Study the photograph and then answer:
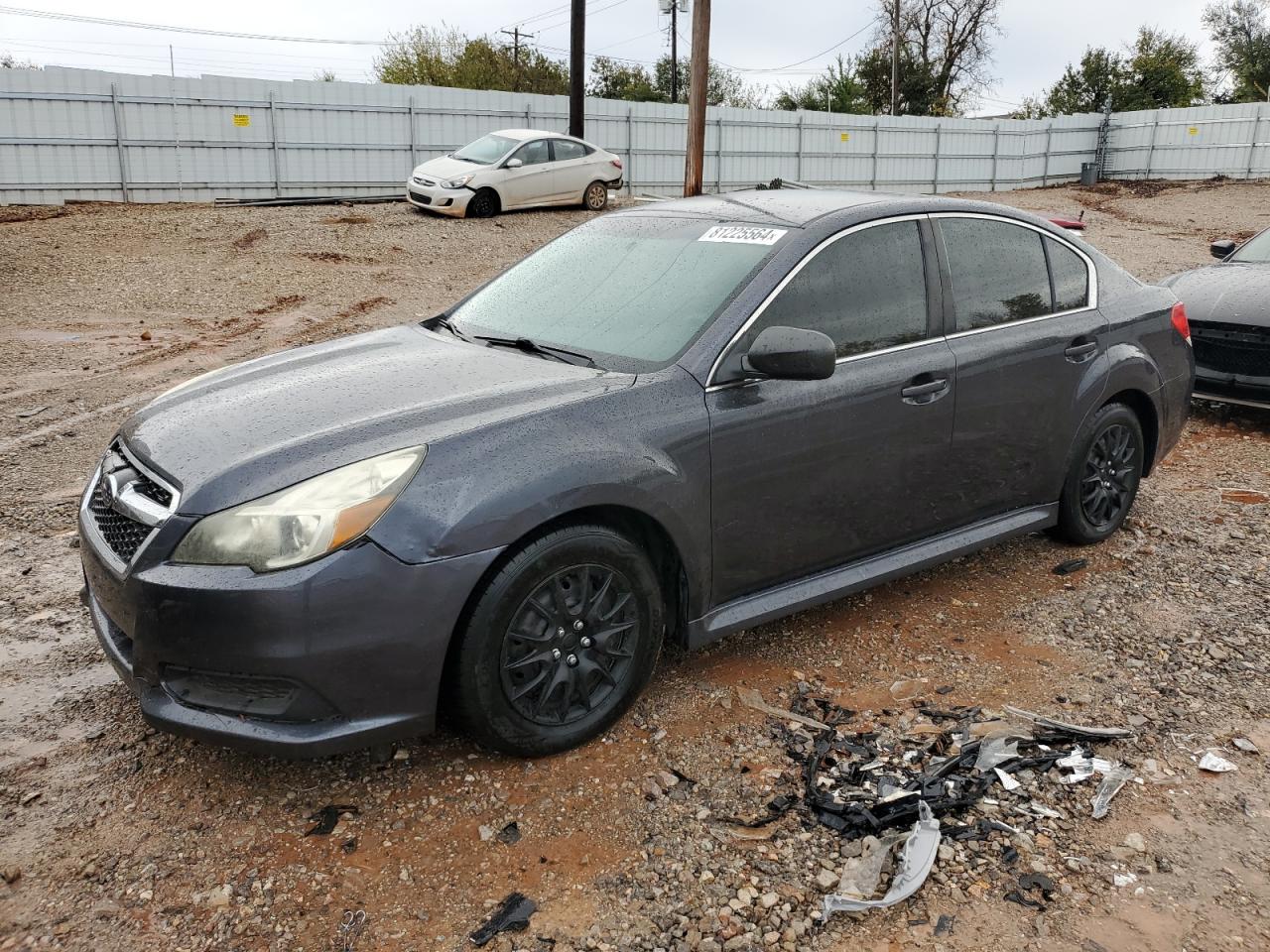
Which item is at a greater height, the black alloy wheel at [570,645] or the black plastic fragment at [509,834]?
the black alloy wheel at [570,645]

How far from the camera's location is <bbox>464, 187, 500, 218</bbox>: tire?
17.8 m

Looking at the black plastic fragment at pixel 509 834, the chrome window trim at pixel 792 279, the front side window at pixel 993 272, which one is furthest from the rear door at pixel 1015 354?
the black plastic fragment at pixel 509 834

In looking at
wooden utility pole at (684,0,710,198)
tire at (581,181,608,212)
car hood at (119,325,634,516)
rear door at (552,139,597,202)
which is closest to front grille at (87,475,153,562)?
car hood at (119,325,634,516)

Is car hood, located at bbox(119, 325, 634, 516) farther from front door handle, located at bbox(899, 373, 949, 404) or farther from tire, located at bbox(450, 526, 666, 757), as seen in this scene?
front door handle, located at bbox(899, 373, 949, 404)

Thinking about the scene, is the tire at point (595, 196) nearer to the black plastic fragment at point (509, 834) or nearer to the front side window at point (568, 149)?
the front side window at point (568, 149)

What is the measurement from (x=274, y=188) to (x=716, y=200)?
1975 centimetres

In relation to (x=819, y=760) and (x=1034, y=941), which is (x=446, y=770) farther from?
(x=1034, y=941)

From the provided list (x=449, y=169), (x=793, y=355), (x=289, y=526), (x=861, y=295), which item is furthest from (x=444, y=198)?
(x=289, y=526)

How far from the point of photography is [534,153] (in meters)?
18.5

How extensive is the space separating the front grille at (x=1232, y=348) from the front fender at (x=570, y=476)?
5.73 m

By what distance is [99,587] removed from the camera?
3.14 m

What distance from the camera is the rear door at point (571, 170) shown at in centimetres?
1894

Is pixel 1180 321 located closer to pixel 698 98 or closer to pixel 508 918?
pixel 508 918

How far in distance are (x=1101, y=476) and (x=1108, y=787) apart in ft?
7.36
